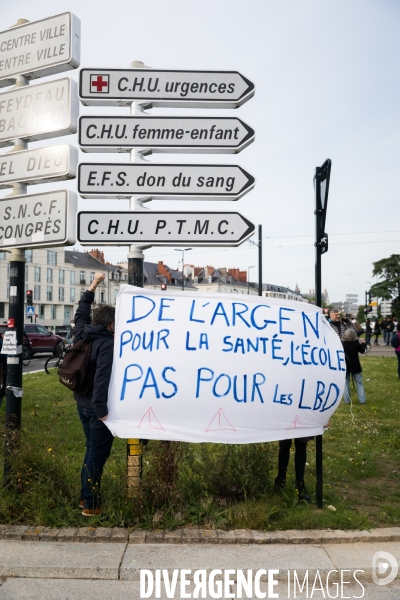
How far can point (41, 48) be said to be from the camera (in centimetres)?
511

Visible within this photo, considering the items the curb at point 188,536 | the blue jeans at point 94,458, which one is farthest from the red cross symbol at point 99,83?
the curb at point 188,536

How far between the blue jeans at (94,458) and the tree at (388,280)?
42.1 metres

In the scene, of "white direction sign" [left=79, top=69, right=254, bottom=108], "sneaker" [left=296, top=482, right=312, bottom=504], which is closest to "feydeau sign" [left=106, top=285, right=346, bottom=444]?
"sneaker" [left=296, top=482, right=312, bottom=504]

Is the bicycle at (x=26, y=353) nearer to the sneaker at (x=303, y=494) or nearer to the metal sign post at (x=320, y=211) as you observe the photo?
the sneaker at (x=303, y=494)

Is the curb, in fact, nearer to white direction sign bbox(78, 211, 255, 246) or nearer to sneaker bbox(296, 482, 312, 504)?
sneaker bbox(296, 482, 312, 504)

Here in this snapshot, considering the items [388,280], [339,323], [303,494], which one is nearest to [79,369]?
[303,494]

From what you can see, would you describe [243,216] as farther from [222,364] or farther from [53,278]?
[53,278]

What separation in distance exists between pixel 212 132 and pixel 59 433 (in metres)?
4.78

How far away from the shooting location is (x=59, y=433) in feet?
25.2

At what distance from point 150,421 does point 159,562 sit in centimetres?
103

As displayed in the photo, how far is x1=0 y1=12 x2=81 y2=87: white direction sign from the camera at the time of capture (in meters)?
5.02

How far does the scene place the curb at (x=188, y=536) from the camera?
422 cm

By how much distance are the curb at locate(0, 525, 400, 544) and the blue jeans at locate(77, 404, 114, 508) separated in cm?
28

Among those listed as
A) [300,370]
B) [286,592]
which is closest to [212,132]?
[300,370]
